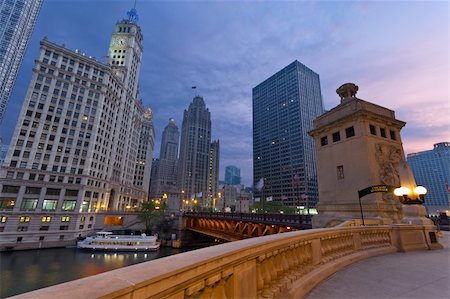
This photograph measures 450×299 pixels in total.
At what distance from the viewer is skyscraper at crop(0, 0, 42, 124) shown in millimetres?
126188

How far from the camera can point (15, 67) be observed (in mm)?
142250

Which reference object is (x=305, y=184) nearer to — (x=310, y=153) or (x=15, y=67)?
(x=310, y=153)

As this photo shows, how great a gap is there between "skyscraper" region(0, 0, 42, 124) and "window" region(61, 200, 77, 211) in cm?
12745

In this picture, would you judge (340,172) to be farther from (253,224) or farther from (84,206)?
(84,206)

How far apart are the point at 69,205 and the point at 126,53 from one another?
211 ft

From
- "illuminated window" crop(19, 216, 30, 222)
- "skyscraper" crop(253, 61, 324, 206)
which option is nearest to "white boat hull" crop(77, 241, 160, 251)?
"illuminated window" crop(19, 216, 30, 222)

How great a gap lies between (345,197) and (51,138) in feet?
231

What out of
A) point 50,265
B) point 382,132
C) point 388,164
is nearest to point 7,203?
point 50,265

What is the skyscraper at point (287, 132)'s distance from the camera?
140875 mm

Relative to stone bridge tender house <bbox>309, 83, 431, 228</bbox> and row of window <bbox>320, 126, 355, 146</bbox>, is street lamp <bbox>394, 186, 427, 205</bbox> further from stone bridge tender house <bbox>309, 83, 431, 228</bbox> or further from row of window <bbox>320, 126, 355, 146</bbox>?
row of window <bbox>320, 126, 355, 146</bbox>

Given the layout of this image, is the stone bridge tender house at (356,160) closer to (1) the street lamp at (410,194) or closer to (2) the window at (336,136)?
(2) the window at (336,136)

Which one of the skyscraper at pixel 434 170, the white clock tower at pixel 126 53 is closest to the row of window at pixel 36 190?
the white clock tower at pixel 126 53

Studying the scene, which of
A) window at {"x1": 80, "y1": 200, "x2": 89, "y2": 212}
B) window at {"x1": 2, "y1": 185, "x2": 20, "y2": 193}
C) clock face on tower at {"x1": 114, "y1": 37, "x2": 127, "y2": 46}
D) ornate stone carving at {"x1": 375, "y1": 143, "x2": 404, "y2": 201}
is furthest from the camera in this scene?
clock face on tower at {"x1": 114, "y1": 37, "x2": 127, "y2": 46}

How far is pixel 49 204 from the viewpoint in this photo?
183 ft
